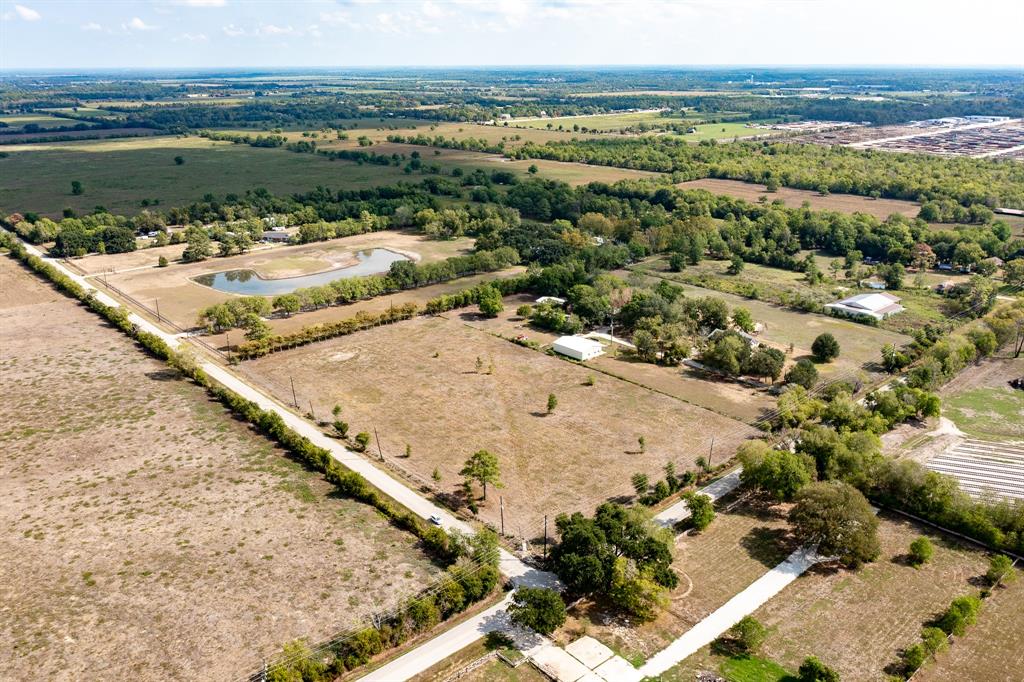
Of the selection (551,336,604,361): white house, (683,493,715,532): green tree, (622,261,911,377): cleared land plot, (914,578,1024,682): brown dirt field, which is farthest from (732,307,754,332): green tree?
(914,578,1024,682): brown dirt field

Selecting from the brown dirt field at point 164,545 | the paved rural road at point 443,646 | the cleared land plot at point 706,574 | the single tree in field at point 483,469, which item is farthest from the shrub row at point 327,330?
the cleared land plot at point 706,574

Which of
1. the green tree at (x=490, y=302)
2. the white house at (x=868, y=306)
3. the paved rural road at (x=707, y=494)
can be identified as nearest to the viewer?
the paved rural road at (x=707, y=494)

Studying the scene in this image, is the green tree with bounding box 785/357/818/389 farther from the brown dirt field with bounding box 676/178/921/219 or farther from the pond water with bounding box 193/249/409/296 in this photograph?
the brown dirt field with bounding box 676/178/921/219

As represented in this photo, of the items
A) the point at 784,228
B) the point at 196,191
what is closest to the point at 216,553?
the point at 784,228

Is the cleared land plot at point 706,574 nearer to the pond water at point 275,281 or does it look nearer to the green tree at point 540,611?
the green tree at point 540,611

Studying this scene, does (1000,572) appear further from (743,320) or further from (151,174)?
(151,174)

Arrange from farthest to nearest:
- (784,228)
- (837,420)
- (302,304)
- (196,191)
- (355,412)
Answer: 1. (196,191)
2. (784,228)
3. (302,304)
4. (355,412)
5. (837,420)

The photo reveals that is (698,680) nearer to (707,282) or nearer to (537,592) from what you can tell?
(537,592)
